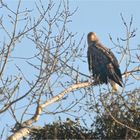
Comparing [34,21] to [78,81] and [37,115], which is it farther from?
[37,115]

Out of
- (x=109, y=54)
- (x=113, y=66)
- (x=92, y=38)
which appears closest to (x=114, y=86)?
(x=113, y=66)

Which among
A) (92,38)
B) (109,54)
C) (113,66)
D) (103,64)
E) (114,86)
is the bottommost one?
(114,86)

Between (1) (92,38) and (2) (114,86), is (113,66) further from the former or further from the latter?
(1) (92,38)

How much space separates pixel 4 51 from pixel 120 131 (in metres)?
1.96

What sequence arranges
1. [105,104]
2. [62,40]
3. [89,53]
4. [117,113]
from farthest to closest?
[89,53], [62,40], [117,113], [105,104]

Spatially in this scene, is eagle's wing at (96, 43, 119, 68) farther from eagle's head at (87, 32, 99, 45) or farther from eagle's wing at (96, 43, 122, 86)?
eagle's head at (87, 32, 99, 45)

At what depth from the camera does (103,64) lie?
1173cm

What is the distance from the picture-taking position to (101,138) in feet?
25.8

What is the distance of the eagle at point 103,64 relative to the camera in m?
11.0

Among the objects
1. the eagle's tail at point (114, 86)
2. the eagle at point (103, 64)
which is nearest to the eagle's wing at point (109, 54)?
the eagle at point (103, 64)

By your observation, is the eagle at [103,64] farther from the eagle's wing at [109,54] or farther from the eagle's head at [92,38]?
the eagle's head at [92,38]

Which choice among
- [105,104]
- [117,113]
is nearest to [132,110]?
[117,113]

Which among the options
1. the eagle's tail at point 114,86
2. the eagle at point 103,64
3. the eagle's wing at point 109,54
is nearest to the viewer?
the eagle's tail at point 114,86

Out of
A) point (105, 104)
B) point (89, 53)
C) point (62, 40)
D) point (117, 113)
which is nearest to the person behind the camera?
point (105, 104)
